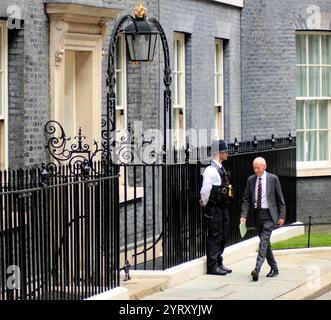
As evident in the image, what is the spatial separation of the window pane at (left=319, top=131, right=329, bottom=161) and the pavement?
25.0 ft

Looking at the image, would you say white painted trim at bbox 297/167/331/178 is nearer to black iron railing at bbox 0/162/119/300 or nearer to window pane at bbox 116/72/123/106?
window pane at bbox 116/72/123/106

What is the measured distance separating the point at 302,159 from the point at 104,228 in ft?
41.6

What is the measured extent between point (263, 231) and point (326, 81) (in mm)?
10111

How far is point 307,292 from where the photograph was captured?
1633 centimetres

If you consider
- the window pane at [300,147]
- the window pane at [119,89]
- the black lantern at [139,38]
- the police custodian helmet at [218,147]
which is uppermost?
the black lantern at [139,38]

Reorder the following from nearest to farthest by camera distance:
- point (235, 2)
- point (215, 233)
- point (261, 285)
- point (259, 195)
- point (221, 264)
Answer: point (261, 285) → point (259, 195) → point (215, 233) → point (221, 264) → point (235, 2)

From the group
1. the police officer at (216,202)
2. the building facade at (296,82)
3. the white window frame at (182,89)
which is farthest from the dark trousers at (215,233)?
the building facade at (296,82)

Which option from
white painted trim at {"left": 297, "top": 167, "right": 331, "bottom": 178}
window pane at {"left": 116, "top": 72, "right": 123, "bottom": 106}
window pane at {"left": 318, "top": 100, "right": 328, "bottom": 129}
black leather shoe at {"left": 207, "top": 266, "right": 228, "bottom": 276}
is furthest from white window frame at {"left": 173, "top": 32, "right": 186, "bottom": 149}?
window pane at {"left": 318, "top": 100, "right": 328, "bottom": 129}

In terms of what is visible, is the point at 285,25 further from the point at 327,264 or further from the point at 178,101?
the point at 327,264

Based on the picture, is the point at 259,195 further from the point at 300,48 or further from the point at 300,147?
the point at 300,48

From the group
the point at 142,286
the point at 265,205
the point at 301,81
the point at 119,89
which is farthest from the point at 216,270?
the point at 301,81

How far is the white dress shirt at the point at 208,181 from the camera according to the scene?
17312 millimetres

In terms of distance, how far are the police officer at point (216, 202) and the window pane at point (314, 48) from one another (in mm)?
9481

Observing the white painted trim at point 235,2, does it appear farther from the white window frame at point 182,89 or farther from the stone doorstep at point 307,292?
the stone doorstep at point 307,292
